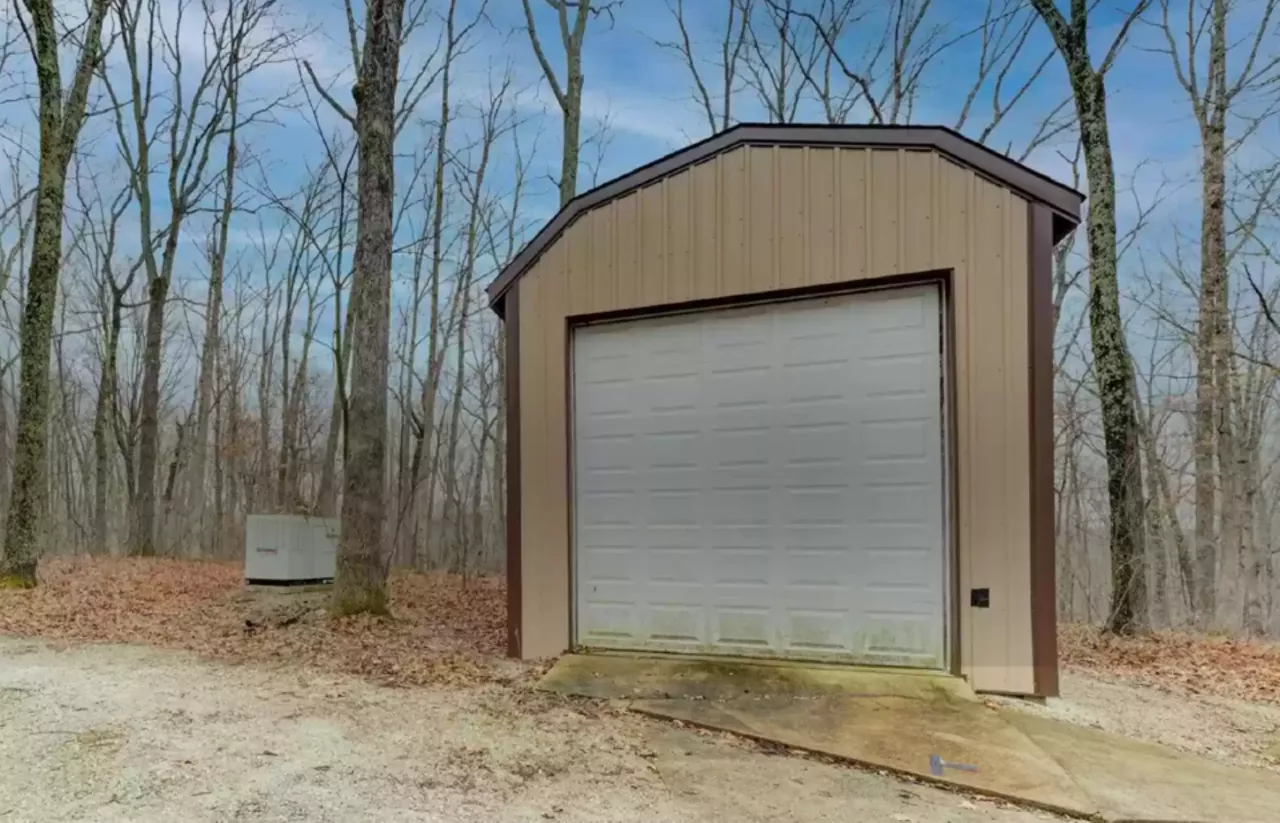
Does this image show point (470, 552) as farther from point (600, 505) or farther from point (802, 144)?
point (802, 144)

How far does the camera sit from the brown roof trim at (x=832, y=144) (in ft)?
14.6

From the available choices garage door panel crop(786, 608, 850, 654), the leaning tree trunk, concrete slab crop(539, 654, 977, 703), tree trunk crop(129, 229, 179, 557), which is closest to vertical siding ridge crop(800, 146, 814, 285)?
garage door panel crop(786, 608, 850, 654)

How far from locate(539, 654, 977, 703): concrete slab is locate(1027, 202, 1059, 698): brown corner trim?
48cm

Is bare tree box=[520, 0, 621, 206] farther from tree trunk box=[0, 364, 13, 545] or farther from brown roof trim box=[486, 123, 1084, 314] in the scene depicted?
tree trunk box=[0, 364, 13, 545]

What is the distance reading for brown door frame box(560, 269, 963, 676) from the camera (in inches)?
176

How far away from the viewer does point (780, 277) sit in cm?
497

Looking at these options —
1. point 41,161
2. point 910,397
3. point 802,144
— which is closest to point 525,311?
point 802,144

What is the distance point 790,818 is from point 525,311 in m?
3.88

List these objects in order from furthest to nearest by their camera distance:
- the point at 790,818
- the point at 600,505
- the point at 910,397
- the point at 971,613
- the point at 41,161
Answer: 1. the point at 41,161
2. the point at 600,505
3. the point at 910,397
4. the point at 971,613
5. the point at 790,818

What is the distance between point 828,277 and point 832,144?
0.85 meters

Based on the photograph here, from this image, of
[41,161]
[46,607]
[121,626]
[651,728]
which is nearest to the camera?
[651,728]

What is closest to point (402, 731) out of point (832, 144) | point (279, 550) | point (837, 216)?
point (837, 216)

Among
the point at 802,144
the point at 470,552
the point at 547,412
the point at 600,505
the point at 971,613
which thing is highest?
the point at 802,144

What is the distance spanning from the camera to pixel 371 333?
6816 mm
